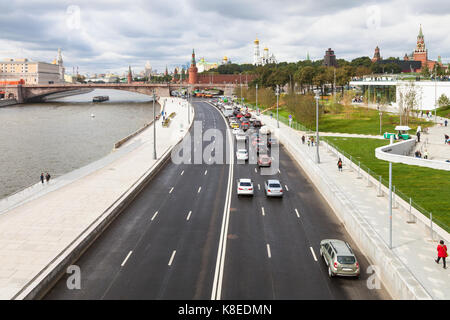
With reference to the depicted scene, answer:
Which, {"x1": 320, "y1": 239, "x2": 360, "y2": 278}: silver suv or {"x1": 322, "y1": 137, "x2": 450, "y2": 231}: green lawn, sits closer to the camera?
{"x1": 320, "y1": 239, "x2": 360, "y2": 278}: silver suv

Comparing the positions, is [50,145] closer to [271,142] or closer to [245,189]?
[271,142]

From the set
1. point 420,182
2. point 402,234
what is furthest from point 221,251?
point 420,182

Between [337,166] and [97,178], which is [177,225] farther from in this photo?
[337,166]

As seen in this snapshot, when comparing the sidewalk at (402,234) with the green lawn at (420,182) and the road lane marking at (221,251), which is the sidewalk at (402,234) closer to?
the green lawn at (420,182)

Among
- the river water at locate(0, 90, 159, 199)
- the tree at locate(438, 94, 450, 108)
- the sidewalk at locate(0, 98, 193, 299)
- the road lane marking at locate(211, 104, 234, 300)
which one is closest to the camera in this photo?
the road lane marking at locate(211, 104, 234, 300)

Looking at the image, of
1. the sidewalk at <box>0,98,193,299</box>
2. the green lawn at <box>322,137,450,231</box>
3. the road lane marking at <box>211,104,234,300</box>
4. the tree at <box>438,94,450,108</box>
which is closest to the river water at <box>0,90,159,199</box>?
the sidewalk at <box>0,98,193,299</box>

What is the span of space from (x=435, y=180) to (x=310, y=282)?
63.6 ft

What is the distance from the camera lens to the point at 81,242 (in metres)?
19.2

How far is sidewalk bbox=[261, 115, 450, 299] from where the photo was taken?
15258 mm

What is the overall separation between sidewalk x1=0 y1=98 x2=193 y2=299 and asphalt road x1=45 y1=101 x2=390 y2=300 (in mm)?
1340

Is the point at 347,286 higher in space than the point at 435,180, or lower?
lower

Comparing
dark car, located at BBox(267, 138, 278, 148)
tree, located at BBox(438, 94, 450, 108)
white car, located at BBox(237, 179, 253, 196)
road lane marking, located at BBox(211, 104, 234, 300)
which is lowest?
road lane marking, located at BBox(211, 104, 234, 300)

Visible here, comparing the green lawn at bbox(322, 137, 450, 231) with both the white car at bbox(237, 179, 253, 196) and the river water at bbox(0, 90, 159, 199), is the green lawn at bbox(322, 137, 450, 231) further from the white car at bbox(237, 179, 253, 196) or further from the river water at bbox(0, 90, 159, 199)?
the river water at bbox(0, 90, 159, 199)
